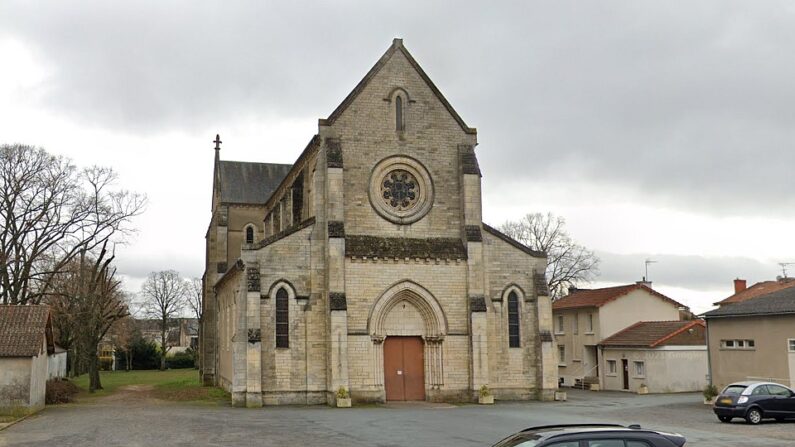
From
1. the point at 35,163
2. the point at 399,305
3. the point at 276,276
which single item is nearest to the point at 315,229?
the point at 276,276

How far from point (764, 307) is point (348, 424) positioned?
18.8m

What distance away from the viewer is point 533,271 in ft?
116

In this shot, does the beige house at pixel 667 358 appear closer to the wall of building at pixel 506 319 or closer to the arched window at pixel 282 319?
the wall of building at pixel 506 319

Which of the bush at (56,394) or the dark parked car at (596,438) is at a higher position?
the dark parked car at (596,438)

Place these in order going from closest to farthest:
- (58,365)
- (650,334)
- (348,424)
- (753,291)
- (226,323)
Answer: (348,424) < (226,323) < (650,334) < (58,365) < (753,291)

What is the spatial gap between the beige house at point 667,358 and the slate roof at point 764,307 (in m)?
8.65

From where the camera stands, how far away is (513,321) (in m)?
34.8

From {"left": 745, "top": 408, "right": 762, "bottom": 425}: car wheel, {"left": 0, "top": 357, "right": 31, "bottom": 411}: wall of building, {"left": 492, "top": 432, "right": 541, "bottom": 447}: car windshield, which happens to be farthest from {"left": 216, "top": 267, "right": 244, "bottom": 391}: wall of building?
{"left": 492, "top": 432, "right": 541, "bottom": 447}: car windshield

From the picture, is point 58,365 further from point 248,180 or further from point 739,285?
point 739,285

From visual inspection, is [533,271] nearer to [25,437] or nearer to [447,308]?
[447,308]

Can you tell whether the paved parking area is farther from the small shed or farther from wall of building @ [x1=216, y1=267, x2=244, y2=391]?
wall of building @ [x1=216, y1=267, x2=244, y2=391]

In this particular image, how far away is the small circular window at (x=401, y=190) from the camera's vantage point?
113 feet

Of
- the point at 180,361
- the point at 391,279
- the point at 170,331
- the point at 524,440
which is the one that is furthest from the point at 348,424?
the point at 170,331

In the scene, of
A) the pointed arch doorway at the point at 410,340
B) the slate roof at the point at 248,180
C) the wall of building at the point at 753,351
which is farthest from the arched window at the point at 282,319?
the slate roof at the point at 248,180
